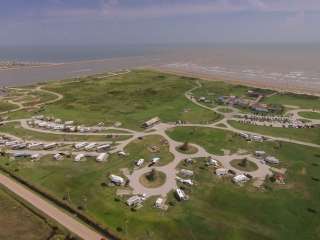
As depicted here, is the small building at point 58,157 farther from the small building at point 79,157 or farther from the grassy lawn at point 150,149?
the grassy lawn at point 150,149

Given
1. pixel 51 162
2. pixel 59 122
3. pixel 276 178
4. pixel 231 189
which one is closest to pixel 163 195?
pixel 231 189

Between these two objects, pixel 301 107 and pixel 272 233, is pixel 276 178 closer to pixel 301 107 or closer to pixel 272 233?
pixel 272 233

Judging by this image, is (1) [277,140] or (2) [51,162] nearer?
(2) [51,162]

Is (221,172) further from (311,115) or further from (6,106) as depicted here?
(6,106)

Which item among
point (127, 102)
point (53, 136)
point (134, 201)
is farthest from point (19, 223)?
point (127, 102)

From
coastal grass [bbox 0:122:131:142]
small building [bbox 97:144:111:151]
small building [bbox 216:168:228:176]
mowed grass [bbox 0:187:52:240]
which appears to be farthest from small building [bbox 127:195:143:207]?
coastal grass [bbox 0:122:131:142]

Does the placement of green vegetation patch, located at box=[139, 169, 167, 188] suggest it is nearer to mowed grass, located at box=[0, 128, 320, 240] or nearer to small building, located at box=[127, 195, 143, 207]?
small building, located at box=[127, 195, 143, 207]

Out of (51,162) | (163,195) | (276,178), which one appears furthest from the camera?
(51,162)
